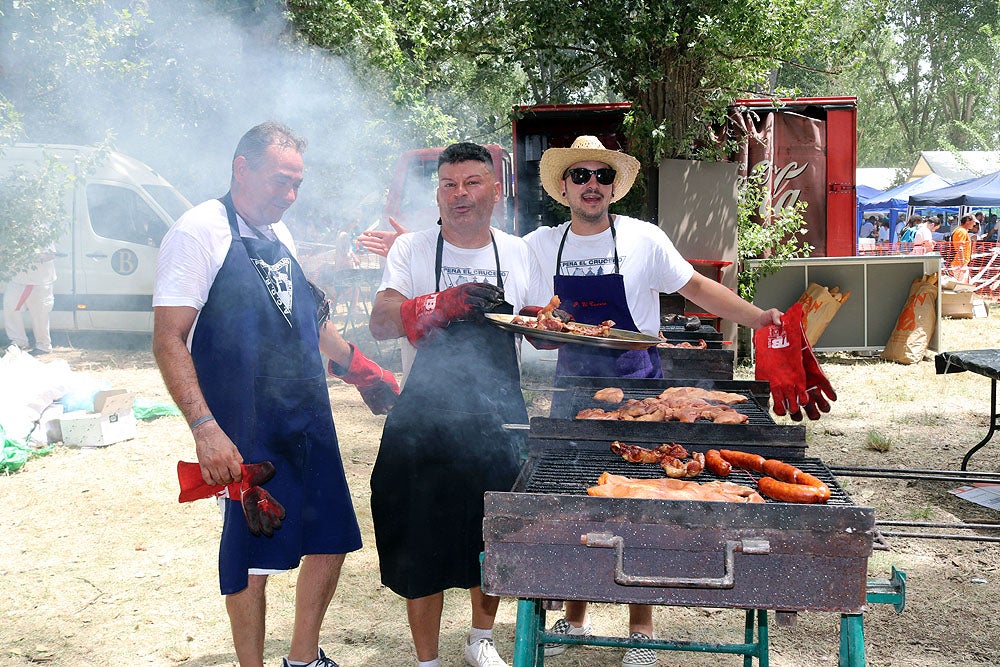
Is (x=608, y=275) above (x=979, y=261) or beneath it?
beneath

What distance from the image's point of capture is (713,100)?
8.66 m

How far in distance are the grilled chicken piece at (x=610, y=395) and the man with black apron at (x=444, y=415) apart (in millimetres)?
310

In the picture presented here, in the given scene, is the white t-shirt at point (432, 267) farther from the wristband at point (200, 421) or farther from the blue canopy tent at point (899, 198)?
the blue canopy tent at point (899, 198)

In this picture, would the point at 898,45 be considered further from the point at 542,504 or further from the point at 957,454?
the point at 542,504

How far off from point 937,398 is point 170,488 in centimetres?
717

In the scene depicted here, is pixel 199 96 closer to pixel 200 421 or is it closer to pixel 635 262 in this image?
pixel 635 262

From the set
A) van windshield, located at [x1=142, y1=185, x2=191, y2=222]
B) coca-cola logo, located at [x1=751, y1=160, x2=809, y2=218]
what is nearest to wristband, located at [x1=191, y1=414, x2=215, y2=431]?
coca-cola logo, located at [x1=751, y1=160, x2=809, y2=218]

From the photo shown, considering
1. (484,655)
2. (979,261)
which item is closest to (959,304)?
(979,261)

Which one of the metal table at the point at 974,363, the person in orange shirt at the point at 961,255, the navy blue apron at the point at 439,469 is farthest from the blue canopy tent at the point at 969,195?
the navy blue apron at the point at 439,469

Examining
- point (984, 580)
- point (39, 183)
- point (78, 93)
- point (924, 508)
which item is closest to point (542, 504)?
point (984, 580)

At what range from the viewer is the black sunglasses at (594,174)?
3.81 meters

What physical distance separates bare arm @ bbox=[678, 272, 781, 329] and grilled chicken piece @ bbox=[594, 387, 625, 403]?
0.64 m

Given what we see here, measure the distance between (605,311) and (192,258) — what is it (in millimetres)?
1827

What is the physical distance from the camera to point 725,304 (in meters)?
3.64
